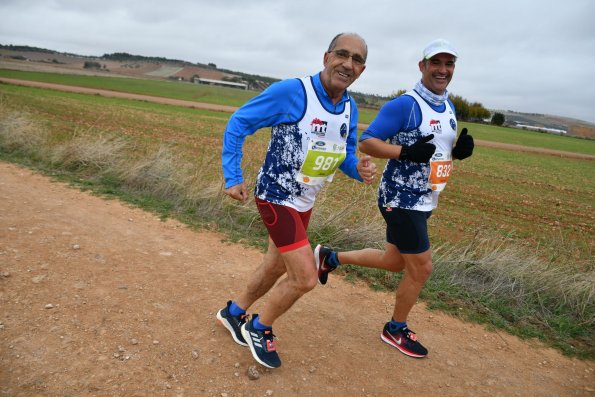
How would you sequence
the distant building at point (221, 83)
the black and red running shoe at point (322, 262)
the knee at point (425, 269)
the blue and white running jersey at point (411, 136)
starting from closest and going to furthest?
the blue and white running jersey at point (411, 136) → the knee at point (425, 269) → the black and red running shoe at point (322, 262) → the distant building at point (221, 83)

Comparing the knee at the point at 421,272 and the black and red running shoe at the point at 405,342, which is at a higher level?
the knee at the point at 421,272

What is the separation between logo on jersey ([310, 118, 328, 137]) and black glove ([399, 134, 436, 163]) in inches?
24.9

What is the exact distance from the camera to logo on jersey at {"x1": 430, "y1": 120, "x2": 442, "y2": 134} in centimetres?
317

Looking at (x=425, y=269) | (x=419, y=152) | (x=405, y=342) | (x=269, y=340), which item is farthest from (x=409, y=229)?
(x=269, y=340)

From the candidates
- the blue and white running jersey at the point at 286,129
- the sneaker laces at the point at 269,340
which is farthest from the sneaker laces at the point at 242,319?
the blue and white running jersey at the point at 286,129

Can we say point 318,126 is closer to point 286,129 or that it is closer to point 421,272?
point 286,129

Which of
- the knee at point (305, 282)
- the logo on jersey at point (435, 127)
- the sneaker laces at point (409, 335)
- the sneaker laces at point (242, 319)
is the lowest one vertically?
the sneaker laces at point (409, 335)

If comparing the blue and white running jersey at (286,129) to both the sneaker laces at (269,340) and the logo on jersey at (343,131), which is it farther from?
the sneaker laces at (269,340)

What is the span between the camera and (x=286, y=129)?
111 inches

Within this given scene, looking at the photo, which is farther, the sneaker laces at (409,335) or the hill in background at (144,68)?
the hill in background at (144,68)

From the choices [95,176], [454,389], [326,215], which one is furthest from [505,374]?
[95,176]

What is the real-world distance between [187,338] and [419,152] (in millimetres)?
2241

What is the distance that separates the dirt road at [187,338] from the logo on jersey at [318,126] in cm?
172

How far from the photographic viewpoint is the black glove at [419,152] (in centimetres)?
300
